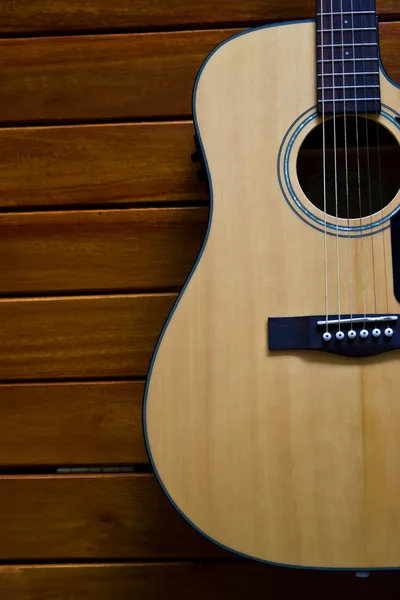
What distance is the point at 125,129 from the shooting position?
1.20m

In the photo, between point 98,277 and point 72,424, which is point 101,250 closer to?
point 98,277

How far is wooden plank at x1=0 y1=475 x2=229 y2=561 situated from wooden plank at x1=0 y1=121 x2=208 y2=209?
530mm

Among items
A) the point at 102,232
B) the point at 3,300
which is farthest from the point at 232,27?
the point at 3,300

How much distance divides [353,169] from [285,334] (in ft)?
1.19

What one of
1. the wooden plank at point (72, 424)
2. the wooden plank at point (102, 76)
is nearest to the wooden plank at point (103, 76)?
the wooden plank at point (102, 76)

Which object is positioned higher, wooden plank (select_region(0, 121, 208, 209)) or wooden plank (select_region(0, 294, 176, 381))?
wooden plank (select_region(0, 121, 208, 209))

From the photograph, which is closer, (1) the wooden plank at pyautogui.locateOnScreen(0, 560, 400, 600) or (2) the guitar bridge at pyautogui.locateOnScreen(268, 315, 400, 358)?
(2) the guitar bridge at pyautogui.locateOnScreen(268, 315, 400, 358)

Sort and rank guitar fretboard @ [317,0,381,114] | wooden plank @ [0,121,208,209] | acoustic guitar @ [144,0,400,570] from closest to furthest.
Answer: acoustic guitar @ [144,0,400,570], guitar fretboard @ [317,0,381,114], wooden plank @ [0,121,208,209]

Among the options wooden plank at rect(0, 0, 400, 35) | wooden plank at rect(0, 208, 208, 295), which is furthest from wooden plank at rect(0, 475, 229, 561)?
wooden plank at rect(0, 0, 400, 35)

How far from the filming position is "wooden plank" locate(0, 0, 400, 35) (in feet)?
3.92

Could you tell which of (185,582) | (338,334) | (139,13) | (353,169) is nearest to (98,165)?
(139,13)

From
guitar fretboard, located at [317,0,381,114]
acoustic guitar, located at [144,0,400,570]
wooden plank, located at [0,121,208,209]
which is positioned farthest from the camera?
wooden plank, located at [0,121,208,209]

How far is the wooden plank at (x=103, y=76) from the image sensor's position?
3.93ft

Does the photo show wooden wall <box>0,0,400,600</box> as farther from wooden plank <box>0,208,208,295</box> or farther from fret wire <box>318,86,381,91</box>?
fret wire <box>318,86,381,91</box>
